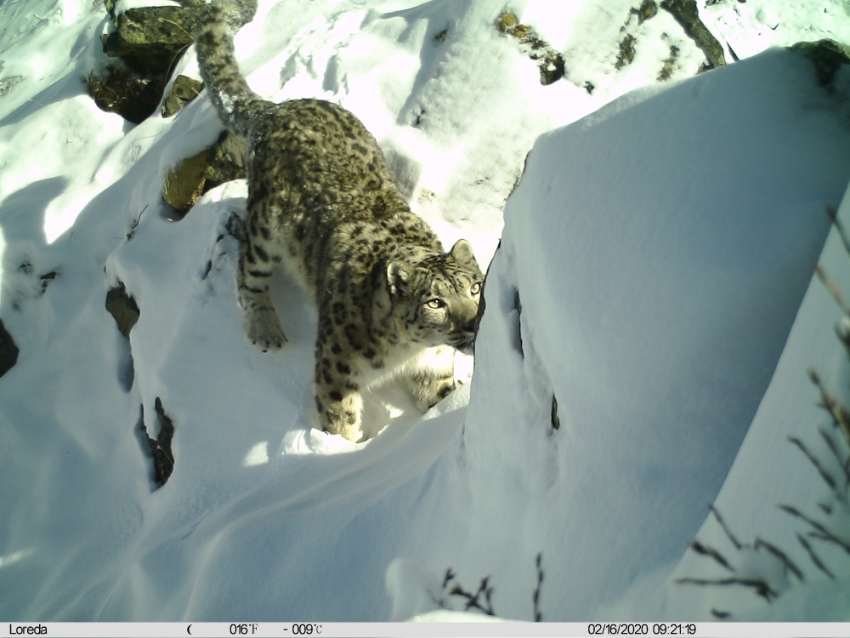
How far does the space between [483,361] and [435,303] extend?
0.98 m

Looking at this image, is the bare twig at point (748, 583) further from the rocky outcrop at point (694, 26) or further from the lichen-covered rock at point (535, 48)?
the rocky outcrop at point (694, 26)

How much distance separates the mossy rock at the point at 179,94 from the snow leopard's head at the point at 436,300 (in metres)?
4.52

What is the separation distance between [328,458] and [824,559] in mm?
2820

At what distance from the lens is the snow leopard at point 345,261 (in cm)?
374

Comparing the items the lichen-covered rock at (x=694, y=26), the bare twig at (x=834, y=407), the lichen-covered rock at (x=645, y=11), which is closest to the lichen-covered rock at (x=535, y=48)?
the lichen-covered rock at (x=645, y=11)

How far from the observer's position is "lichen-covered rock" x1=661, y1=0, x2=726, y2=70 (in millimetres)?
6000

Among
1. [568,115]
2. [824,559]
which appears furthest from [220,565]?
[568,115]

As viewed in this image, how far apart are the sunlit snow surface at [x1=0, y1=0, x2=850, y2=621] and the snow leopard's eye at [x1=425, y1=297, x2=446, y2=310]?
55 centimetres

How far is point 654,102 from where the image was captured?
202 cm

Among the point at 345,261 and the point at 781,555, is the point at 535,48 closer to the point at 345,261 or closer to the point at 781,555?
the point at 345,261

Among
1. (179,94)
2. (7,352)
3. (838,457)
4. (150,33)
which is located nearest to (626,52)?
(179,94)

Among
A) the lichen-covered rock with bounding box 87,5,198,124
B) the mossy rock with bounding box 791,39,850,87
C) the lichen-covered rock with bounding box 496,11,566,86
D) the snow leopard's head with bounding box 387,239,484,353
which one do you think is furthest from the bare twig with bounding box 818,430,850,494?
the lichen-covered rock with bounding box 87,5,198,124

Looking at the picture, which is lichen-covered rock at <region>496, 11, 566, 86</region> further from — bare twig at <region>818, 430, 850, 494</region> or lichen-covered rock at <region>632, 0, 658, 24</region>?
bare twig at <region>818, 430, 850, 494</region>

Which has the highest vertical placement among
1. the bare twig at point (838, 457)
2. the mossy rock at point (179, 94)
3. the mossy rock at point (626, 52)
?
the bare twig at point (838, 457)
